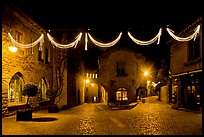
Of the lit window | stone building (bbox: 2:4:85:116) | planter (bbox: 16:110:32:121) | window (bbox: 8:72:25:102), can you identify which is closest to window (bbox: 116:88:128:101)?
stone building (bbox: 2:4:85:116)

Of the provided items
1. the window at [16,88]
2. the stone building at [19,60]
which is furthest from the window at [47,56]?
the window at [16,88]

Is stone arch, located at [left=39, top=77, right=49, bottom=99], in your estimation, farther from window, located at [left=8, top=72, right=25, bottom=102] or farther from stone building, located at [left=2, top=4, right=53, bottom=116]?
window, located at [left=8, top=72, right=25, bottom=102]

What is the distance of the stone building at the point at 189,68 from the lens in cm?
1909

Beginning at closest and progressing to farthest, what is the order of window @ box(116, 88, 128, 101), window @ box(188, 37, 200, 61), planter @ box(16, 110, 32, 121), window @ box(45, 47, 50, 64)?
planter @ box(16, 110, 32, 121) → window @ box(188, 37, 200, 61) → window @ box(45, 47, 50, 64) → window @ box(116, 88, 128, 101)

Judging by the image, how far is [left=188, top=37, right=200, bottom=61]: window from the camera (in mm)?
19359

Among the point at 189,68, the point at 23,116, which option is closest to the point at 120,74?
the point at 189,68

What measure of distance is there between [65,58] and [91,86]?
17.1 meters

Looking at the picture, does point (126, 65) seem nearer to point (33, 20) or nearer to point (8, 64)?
point (33, 20)

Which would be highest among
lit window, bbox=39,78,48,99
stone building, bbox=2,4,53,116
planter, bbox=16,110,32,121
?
stone building, bbox=2,4,53,116

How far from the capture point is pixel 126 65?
109 feet

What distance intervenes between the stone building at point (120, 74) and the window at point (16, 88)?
52.3 ft

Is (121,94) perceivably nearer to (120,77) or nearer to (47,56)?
(120,77)

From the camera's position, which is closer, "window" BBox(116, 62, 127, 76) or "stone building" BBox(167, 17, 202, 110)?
"stone building" BBox(167, 17, 202, 110)

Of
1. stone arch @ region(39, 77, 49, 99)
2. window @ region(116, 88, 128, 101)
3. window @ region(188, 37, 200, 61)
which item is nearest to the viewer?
window @ region(188, 37, 200, 61)
